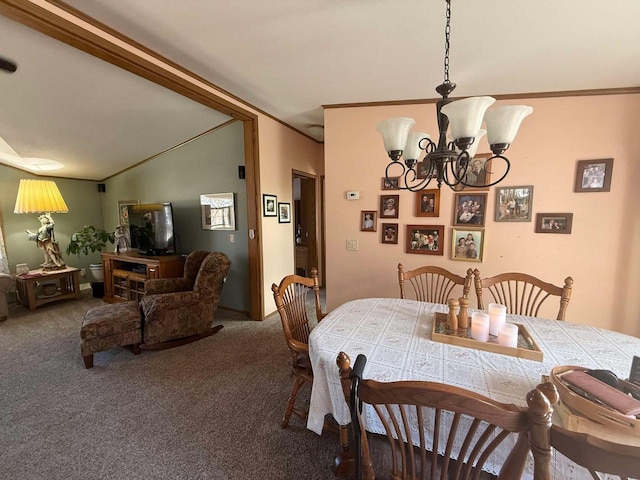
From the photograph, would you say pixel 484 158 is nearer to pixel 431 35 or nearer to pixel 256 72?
pixel 431 35

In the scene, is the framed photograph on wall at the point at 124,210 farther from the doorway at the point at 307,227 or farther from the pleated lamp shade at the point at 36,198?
the doorway at the point at 307,227

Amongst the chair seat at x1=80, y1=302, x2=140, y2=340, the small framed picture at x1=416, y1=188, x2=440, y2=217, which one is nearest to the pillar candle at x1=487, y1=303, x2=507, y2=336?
the small framed picture at x1=416, y1=188, x2=440, y2=217

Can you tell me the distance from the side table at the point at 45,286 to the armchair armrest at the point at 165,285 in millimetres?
2082

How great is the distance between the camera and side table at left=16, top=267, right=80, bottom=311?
12.7 feet

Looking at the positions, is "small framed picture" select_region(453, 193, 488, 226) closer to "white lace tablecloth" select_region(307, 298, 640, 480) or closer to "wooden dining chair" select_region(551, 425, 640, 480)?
"white lace tablecloth" select_region(307, 298, 640, 480)

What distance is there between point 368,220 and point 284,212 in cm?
146

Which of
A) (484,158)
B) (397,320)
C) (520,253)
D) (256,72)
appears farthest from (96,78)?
(520,253)

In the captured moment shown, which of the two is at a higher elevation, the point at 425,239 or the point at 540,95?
the point at 540,95

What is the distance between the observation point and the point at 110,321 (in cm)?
254

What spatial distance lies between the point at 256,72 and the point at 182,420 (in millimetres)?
2667

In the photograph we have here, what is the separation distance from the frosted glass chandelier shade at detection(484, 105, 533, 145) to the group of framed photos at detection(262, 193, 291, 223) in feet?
8.67

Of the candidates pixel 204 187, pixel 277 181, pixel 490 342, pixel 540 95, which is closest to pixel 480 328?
pixel 490 342

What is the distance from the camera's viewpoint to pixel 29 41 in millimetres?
1935

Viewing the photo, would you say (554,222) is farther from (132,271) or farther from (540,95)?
(132,271)
